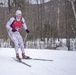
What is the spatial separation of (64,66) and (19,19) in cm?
228

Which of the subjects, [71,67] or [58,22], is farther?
[58,22]

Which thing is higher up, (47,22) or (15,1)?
(15,1)

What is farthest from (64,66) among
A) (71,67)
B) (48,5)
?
(48,5)

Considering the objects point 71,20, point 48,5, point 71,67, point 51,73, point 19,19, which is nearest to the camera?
point 51,73

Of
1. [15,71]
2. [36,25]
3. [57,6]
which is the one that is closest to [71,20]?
[36,25]

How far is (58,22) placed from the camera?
28.3 m

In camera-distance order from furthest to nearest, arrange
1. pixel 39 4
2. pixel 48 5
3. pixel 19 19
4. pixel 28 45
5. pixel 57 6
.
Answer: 1. pixel 57 6
2. pixel 48 5
3. pixel 39 4
4. pixel 28 45
5. pixel 19 19

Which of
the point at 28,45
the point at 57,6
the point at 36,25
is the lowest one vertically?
the point at 28,45

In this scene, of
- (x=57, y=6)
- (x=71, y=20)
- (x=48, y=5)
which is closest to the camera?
(x=71, y=20)

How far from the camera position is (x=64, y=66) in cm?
649

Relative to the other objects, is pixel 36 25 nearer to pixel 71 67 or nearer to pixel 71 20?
pixel 71 20

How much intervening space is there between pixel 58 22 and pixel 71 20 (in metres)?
5.58

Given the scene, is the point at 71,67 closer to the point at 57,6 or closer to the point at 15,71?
the point at 15,71

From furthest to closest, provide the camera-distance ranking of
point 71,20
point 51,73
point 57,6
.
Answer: point 57,6
point 71,20
point 51,73
